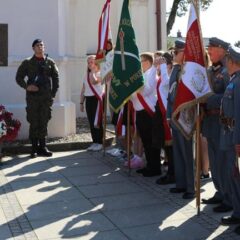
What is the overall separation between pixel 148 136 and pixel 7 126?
2.89 metres

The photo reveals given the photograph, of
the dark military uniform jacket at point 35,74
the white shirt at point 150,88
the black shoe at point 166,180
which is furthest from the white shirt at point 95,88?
the black shoe at point 166,180

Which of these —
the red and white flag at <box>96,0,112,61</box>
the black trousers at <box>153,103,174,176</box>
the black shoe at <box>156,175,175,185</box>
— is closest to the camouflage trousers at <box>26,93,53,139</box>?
the red and white flag at <box>96,0,112,61</box>

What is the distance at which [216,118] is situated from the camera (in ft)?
19.1

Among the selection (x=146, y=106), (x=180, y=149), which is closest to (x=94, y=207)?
(x=180, y=149)

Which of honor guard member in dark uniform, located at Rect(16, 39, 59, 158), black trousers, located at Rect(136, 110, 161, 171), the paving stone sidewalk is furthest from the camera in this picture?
honor guard member in dark uniform, located at Rect(16, 39, 59, 158)

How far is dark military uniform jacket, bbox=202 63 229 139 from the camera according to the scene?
557 centimetres

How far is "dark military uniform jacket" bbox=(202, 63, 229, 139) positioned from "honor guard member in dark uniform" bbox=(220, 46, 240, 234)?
1.26 feet

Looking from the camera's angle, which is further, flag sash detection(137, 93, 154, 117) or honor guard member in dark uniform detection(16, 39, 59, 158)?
honor guard member in dark uniform detection(16, 39, 59, 158)

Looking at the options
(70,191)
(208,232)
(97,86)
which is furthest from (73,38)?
(208,232)

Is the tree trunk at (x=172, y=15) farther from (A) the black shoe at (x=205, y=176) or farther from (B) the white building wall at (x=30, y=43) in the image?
(A) the black shoe at (x=205, y=176)

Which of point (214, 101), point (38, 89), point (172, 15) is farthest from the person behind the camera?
point (172, 15)

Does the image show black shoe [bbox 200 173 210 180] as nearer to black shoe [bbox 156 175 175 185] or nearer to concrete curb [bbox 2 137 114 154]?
black shoe [bbox 156 175 175 185]

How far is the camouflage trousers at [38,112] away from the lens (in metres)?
9.17

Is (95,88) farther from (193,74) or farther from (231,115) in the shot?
(231,115)
